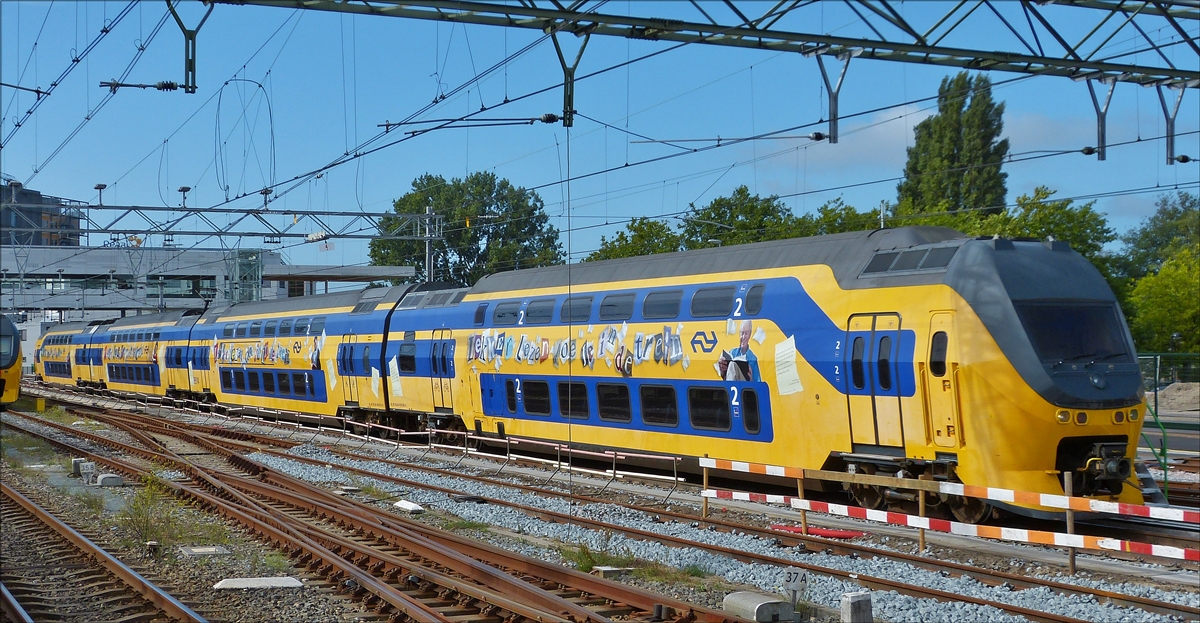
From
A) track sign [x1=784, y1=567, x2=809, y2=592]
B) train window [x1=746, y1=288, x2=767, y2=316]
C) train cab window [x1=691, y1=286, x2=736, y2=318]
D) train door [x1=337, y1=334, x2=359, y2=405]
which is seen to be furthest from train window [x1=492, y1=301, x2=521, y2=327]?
track sign [x1=784, y1=567, x2=809, y2=592]

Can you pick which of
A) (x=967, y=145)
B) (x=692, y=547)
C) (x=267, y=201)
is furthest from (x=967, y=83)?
(x=692, y=547)

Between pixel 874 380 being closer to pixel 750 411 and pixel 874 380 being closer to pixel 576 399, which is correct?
pixel 750 411

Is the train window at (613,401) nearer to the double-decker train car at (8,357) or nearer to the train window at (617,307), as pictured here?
the train window at (617,307)

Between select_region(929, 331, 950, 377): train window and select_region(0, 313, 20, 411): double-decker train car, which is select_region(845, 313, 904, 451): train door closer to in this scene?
select_region(929, 331, 950, 377): train window

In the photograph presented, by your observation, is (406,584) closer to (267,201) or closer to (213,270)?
(267,201)

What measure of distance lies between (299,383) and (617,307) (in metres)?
17.3

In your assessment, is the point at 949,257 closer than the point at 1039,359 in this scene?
No

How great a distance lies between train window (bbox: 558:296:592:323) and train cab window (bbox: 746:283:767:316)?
→ 170 inches

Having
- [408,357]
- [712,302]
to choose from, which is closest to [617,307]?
[712,302]

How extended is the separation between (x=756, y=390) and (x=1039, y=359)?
4.49 metres

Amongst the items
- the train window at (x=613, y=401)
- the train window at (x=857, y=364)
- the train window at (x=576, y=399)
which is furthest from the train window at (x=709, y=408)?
the train window at (x=576, y=399)

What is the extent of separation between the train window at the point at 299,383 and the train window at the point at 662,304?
17.6m

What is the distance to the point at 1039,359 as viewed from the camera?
1283 centimetres

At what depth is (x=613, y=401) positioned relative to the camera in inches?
763
